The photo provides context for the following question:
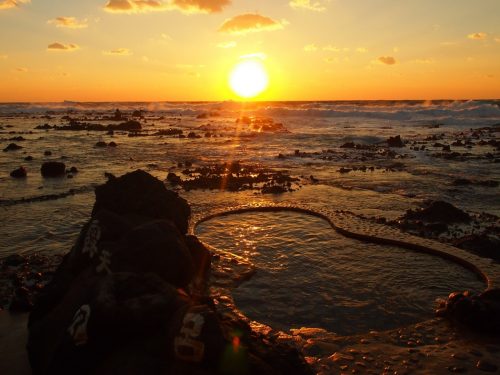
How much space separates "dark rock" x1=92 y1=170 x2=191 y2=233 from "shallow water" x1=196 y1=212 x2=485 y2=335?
2301mm

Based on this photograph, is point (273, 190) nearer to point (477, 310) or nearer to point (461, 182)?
point (461, 182)

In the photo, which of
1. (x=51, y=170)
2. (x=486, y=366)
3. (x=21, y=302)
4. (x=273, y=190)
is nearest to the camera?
(x=486, y=366)

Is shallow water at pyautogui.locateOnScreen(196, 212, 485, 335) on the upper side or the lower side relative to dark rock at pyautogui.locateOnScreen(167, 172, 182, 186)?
lower

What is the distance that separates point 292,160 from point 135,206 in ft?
72.0

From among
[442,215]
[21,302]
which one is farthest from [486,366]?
[442,215]

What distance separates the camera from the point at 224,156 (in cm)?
3419

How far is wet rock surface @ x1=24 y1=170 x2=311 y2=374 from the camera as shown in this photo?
17.4 feet

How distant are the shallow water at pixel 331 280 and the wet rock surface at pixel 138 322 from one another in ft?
6.94

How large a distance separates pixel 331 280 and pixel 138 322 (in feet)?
18.7

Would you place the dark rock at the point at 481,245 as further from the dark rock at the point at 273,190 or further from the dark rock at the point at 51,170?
the dark rock at the point at 51,170

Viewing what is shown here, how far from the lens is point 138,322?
5824mm

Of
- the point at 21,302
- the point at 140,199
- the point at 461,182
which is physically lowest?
the point at 21,302

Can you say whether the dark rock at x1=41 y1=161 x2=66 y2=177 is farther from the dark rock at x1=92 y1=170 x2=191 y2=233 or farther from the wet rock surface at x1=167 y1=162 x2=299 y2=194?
the dark rock at x1=92 y1=170 x2=191 y2=233

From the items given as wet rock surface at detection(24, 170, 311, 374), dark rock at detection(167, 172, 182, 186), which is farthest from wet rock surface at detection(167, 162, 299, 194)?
wet rock surface at detection(24, 170, 311, 374)
